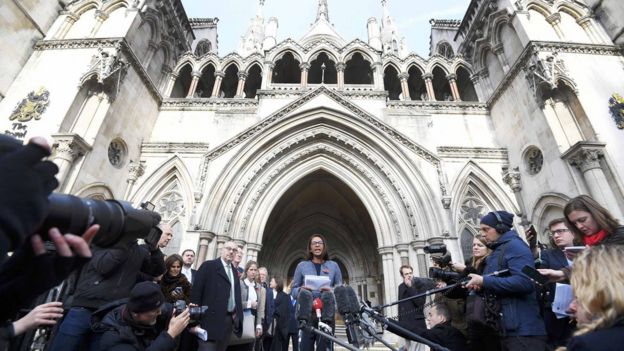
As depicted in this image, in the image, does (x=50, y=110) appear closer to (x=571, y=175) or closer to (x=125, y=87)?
(x=125, y=87)

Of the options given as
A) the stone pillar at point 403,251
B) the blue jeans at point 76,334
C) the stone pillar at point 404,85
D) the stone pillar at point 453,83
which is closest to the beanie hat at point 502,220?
the blue jeans at point 76,334

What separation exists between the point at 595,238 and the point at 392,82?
45.3ft

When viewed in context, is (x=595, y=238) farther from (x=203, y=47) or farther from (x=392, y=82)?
(x=203, y=47)

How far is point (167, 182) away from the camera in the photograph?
10844 millimetres

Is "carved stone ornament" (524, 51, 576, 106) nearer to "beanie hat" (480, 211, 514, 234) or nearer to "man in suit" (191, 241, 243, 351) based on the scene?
"beanie hat" (480, 211, 514, 234)

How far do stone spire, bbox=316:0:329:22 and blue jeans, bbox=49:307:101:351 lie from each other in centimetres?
2409

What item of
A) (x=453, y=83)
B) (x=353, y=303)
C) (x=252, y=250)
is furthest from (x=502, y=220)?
(x=453, y=83)

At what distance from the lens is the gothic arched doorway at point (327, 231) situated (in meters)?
13.5

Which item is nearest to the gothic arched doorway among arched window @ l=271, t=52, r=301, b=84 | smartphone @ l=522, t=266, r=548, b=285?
arched window @ l=271, t=52, r=301, b=84

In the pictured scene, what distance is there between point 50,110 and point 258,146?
6224 mm

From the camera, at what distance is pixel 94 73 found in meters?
9.24

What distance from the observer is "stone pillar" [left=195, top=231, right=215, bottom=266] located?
890 cm

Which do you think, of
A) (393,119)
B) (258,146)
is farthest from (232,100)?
(393,119)

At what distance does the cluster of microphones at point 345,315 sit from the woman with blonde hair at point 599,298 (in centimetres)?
142
